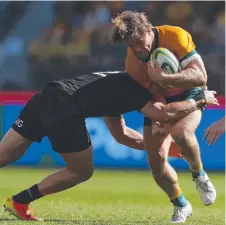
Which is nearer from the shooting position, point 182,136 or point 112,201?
point 182,136

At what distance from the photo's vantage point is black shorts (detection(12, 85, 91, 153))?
24.8ft

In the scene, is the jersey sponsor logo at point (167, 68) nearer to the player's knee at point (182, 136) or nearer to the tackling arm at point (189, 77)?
the tackling arm at point (189, 77)

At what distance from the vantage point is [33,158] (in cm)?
1448

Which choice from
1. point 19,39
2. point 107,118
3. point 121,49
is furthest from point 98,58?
point 107,118

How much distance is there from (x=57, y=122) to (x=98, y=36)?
384 inches

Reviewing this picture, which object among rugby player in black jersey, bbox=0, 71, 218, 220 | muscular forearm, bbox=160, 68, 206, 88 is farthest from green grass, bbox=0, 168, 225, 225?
muscular forearm, bbox=160, 68, 206, 88

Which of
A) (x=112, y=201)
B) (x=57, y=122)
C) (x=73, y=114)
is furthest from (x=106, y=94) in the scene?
(x=112, y=201)

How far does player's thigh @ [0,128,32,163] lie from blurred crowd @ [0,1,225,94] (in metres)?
8.87

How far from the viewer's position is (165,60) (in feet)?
24.1

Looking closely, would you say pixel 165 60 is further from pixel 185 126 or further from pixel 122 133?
pixel 122 133

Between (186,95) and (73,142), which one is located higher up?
(186,95)

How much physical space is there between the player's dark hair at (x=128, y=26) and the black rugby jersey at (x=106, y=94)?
459mm

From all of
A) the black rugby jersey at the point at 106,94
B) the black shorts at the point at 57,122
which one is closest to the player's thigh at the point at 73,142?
the black shorts at the point at 57,122

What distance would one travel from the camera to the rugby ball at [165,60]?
7348 mm
